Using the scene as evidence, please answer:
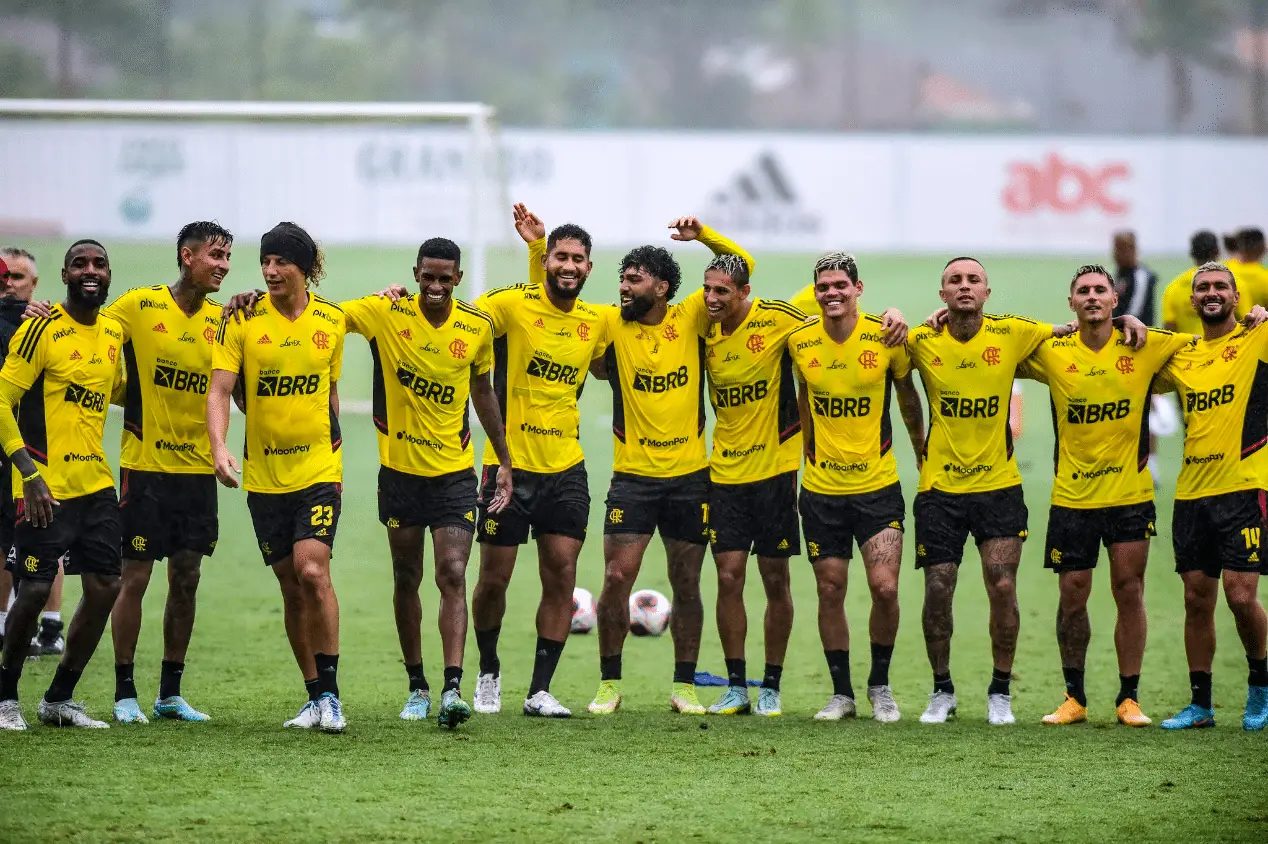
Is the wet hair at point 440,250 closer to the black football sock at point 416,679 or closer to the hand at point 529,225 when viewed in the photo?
the hand at point 529,225

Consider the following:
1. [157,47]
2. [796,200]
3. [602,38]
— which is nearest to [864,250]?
[796,200]

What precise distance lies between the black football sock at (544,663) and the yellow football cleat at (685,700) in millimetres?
690

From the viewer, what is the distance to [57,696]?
805 centimetres

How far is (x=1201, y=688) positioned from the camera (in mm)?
8711

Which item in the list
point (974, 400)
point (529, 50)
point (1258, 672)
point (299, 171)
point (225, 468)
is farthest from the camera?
point (529, 50)

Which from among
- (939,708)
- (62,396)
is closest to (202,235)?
(62,396)

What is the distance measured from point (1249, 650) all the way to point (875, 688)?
1.92 meters

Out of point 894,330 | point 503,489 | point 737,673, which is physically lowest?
point 737,673

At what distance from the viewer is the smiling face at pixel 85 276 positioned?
8.17 meters

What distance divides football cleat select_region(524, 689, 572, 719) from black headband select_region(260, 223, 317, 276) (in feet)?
8.16

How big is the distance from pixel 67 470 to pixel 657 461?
3025 millimetres

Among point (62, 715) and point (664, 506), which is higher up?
point (664, 506)

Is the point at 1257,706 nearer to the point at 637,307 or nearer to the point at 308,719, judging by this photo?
the point at 637,307

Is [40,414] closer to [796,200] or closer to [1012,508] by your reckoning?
[1012,508]
